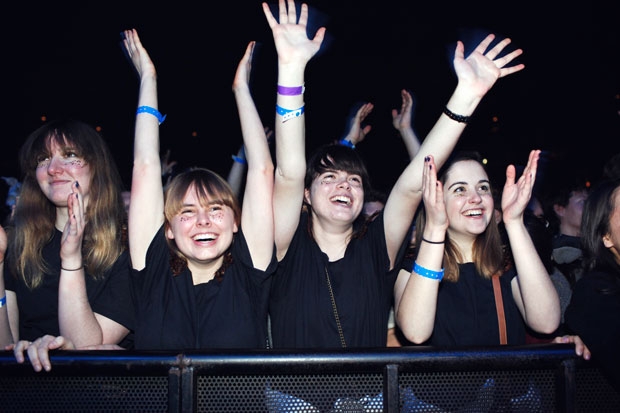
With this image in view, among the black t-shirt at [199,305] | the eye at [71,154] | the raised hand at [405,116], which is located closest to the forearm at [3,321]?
the black t-shirt at [199,305]

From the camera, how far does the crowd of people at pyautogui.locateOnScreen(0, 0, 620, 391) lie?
190cm

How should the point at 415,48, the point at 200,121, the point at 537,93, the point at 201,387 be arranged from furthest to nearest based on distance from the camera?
the point at 200,121, the point at 537,93, the point at 415,48, the point at 201,387

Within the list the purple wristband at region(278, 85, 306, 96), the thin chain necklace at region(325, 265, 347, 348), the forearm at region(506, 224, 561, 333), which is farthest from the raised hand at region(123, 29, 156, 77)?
the forearm at region(506, 224, 561, 333)

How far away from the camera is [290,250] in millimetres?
2264

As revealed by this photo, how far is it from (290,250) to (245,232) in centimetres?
30

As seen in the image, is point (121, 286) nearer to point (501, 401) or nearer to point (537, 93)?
point (501, 401)

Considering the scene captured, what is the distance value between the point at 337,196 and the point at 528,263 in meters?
0.85

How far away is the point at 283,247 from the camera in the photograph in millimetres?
2213

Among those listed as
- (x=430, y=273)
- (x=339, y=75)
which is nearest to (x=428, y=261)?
(x=430, y=273)

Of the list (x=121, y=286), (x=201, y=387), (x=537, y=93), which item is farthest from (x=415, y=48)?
(x=201, y=387)

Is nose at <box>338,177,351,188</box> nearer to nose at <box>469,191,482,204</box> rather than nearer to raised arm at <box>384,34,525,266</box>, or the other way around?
raised arm at <box>384,34,525,266</box>

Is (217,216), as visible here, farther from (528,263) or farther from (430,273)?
(528,263)

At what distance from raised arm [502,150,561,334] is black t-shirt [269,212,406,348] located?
0.51m

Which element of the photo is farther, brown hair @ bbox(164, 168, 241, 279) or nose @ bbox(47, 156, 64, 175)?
nose @ bbox(47, 156, 64, 175)
